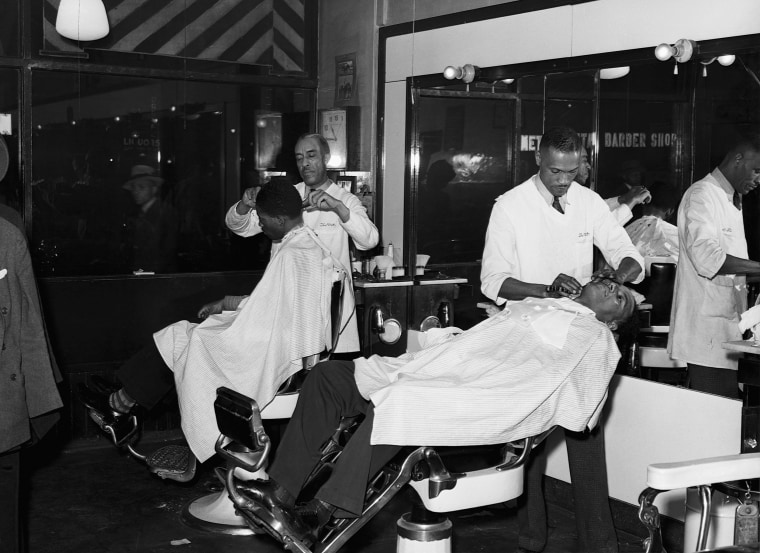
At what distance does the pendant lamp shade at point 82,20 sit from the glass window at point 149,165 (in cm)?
19

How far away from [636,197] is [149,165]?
239 cm

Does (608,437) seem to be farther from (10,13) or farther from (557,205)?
(10,13)

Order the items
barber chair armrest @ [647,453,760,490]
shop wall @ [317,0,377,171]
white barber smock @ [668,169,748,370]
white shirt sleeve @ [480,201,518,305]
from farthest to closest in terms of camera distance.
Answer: shop wall @ [317,0,377,171] → white shirt sleeve @ [480,201,518,305] → white barber smock @ [668,169,748,370] → barber chair armrest @ [647,453,760,490]

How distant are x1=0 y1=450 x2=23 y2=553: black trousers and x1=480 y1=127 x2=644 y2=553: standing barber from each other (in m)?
1.53

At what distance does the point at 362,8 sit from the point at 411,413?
2.85 m

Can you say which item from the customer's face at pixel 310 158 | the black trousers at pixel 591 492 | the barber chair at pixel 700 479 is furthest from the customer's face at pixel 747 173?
the customer's face at pixel 310 158

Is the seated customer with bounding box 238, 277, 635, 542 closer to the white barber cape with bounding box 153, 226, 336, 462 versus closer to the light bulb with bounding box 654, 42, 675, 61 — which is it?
the white barber cape with bounding box 153, 226, 336, 462

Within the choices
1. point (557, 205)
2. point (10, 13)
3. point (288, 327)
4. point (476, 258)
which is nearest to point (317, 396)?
point (288, 327)

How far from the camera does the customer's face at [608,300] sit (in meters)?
2.76

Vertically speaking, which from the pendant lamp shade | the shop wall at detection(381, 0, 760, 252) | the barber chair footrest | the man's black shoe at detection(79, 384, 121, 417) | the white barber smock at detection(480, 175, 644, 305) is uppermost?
the pendant lamp shade

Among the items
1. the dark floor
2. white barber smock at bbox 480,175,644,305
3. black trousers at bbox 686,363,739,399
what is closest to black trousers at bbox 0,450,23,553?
the dark floor

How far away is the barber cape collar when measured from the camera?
267 centimetres

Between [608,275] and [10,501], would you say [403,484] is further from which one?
[10,501]

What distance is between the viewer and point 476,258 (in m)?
4.02
